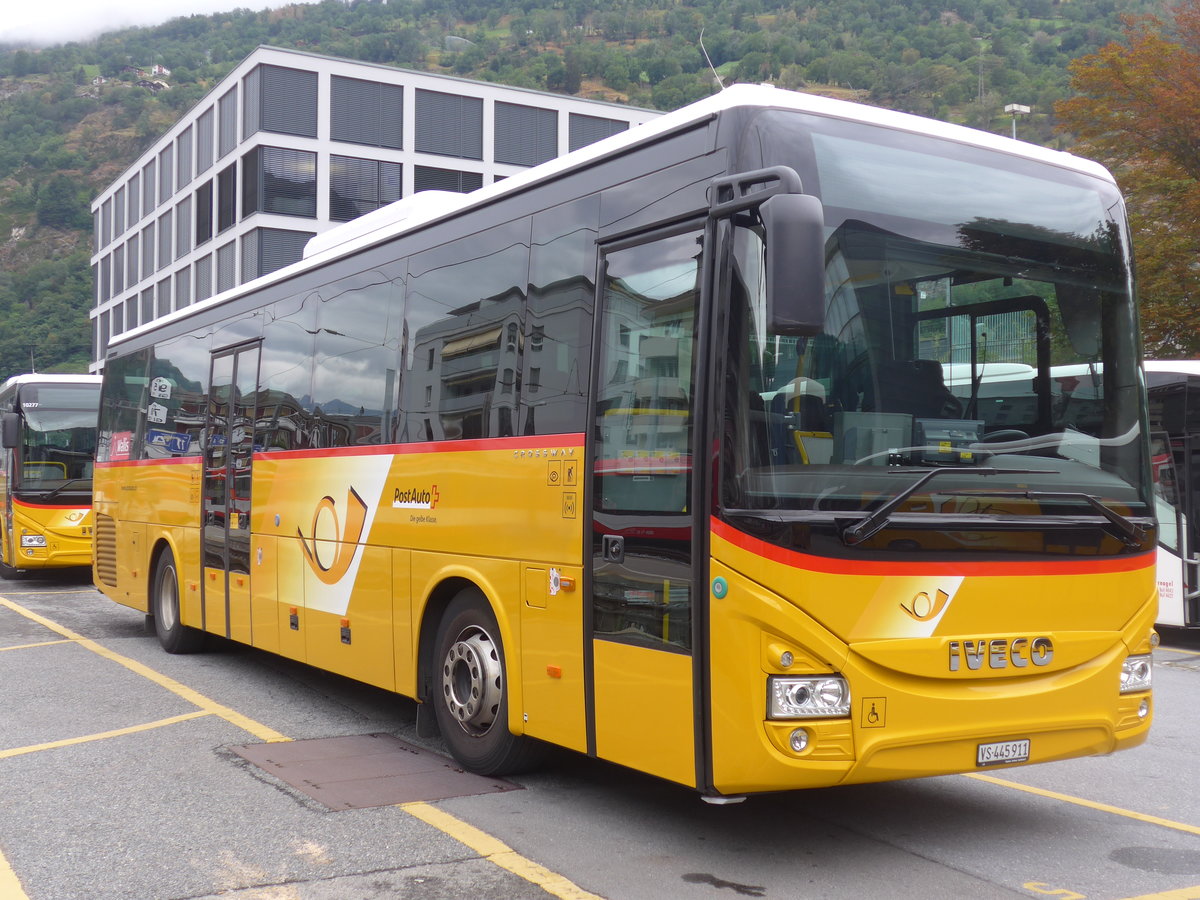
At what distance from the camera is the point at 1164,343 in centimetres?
2197

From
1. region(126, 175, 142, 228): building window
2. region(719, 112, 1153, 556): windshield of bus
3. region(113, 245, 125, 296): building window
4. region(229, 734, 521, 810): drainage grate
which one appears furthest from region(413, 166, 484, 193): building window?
region(719, 112, 1153, 556): windshield of bus

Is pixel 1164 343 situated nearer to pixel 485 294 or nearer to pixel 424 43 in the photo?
pixel 485 294

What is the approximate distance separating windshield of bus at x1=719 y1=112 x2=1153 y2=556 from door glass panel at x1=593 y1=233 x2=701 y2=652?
341 millimetres

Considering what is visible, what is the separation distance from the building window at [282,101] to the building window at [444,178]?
5031mm

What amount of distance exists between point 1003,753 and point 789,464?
152 cm

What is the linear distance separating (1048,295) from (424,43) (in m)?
128

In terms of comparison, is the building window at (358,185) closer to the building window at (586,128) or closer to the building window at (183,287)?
the building window at (586,128)

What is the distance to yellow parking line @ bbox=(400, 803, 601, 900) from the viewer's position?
16.0ft

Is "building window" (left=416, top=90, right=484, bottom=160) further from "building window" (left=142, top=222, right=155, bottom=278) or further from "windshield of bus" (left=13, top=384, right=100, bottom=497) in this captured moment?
"windshield of bus" (left=13, top=384, right=100, bottom=497)

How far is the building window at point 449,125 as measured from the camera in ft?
177

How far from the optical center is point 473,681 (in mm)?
6727

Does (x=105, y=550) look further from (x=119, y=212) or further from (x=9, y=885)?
(x=119, y=212)

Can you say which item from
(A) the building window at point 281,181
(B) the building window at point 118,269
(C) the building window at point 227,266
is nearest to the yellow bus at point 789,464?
(A) the building window at point 281,181

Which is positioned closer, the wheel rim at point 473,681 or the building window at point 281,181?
the wheel rim at point 473,681
